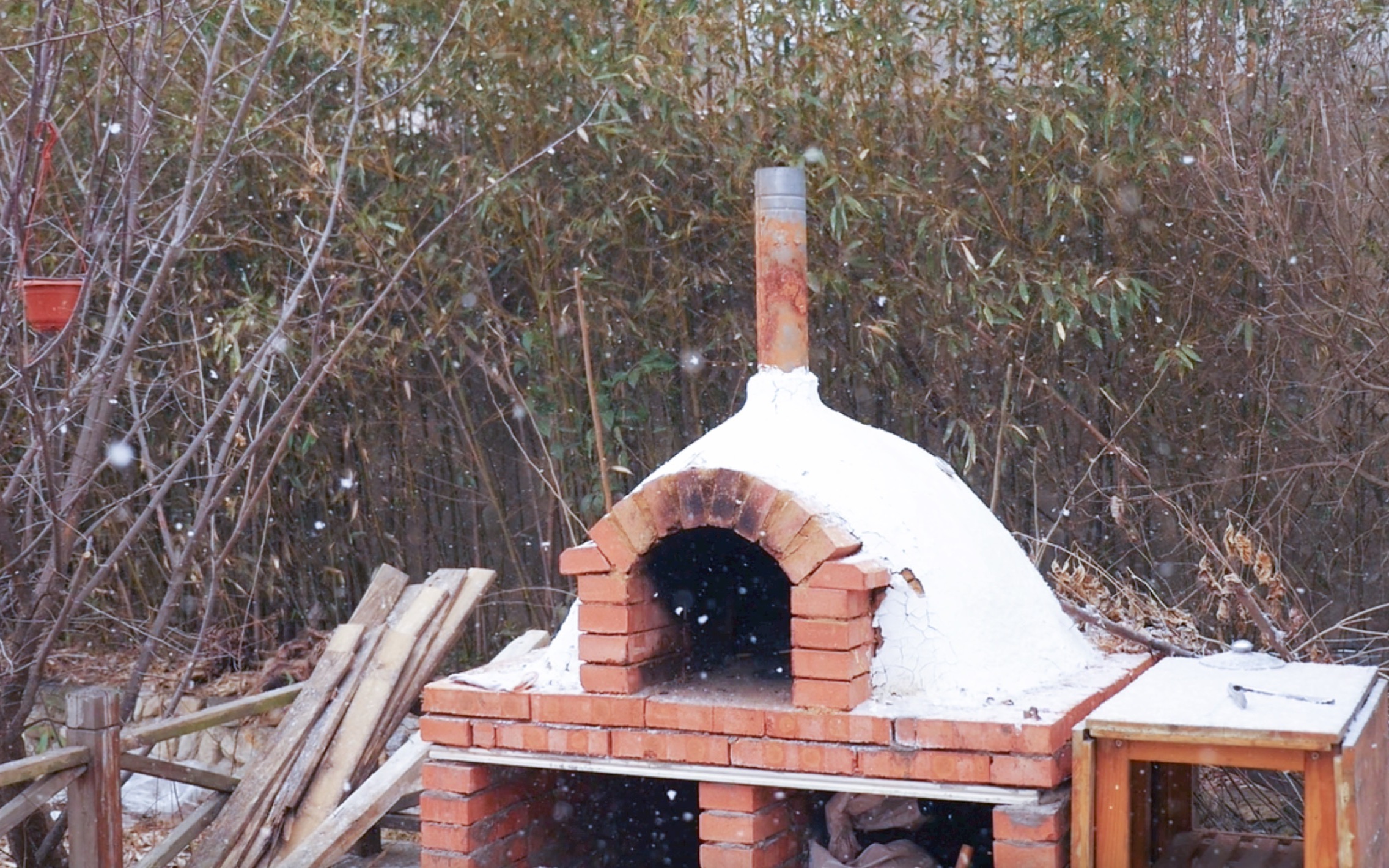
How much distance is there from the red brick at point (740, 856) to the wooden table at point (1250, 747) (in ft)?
2.78

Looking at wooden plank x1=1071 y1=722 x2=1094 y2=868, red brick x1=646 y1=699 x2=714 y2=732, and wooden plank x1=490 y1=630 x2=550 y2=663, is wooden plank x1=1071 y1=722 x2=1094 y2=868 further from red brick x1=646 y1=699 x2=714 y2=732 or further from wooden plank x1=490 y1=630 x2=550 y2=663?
wooden plank x1=490 y1=630 x2=550 y2=663

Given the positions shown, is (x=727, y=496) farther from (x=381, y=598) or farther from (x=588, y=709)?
(x=381, y=598)

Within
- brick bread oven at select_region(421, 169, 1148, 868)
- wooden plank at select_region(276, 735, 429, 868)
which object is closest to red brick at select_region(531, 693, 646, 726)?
brick bread oven at select_region(421, 169, 1148, 868)

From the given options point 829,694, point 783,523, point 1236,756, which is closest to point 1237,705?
point 1236,756

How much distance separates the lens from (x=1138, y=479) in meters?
5.95

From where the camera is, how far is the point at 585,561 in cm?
413

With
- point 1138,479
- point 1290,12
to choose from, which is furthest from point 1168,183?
point 1138,479

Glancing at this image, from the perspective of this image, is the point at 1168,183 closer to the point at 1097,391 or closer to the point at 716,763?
the point at 1097,391

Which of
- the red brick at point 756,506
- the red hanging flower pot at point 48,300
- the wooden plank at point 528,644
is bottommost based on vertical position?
the wooden plank at point 528,644

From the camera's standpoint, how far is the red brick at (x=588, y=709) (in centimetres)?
407

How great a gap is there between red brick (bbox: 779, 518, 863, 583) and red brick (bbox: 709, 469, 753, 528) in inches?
7.3

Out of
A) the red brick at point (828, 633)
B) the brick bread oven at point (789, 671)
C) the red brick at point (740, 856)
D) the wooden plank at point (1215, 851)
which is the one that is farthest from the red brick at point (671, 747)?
the wooden plank at point (1215, 851)

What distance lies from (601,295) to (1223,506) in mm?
2861

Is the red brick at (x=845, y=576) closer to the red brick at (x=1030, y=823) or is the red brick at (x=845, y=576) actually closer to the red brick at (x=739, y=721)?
the red brick at (x=739, y=721)
